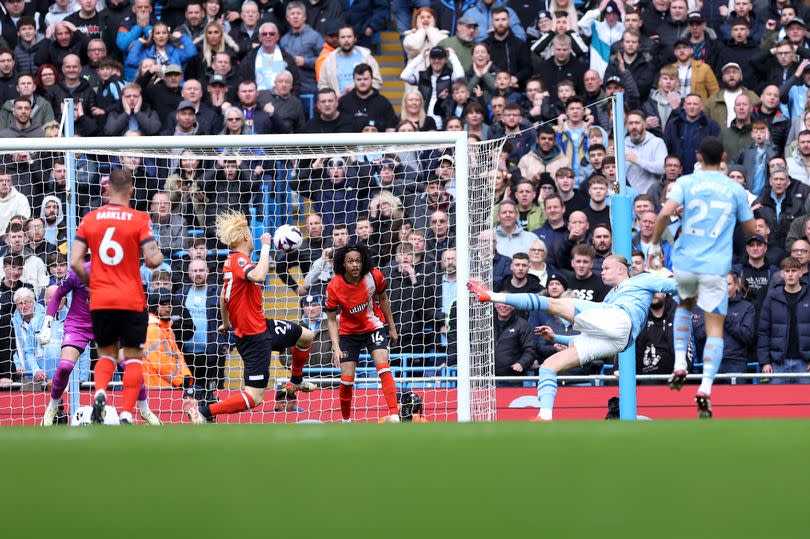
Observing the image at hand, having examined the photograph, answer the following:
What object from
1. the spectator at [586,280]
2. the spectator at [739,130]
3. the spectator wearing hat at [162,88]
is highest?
the spectator wearing hat at [162,88]

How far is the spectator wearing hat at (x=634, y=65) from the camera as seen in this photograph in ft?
48.3

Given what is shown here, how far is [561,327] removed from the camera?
1235 cm

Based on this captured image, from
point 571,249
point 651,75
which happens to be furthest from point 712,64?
point 571,249

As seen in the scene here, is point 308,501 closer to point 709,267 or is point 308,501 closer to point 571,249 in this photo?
point 709,267

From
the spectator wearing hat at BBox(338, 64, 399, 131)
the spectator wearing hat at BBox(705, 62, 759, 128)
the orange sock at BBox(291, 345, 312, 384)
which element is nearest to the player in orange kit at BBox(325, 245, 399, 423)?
the orange sock at BBox(291, 345, 312, 384)

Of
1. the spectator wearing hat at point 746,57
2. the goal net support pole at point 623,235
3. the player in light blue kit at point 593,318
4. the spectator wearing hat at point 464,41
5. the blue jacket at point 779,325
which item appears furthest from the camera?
the spectator wearing hat at point 464,41

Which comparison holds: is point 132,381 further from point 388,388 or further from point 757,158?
point 757,158

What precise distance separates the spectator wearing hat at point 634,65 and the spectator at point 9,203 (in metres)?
7.15

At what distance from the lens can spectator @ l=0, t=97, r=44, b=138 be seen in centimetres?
1423

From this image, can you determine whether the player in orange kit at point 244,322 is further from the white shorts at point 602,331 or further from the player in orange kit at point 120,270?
the white shorts at point 602,331

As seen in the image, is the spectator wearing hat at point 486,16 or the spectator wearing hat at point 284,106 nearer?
the spectator wearing hat at point 284,106

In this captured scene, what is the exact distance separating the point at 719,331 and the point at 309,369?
190 inches

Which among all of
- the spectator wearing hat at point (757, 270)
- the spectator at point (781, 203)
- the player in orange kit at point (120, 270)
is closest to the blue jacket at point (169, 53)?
the player in orange kit at point (120, 270)

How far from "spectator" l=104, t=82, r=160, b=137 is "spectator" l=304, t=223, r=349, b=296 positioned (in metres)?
3.48
